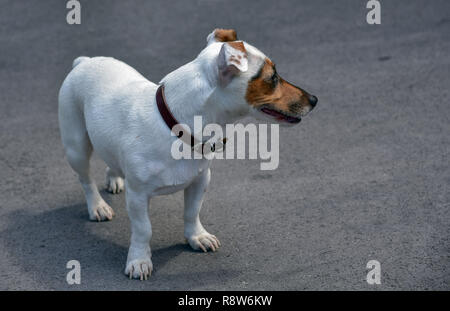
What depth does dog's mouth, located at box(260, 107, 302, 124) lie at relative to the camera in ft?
11.1

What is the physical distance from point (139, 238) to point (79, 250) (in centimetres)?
57

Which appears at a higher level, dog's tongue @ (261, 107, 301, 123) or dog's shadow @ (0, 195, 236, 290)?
dog's tongue @ (261, 107, 301, 123)

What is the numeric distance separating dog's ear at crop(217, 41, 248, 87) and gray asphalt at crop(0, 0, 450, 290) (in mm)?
1294

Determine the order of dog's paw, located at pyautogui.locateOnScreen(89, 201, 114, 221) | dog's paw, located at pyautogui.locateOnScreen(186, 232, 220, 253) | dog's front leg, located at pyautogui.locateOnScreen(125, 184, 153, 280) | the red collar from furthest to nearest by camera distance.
Answer: 1. dog's paw, located at pyautogui.locateOnScreen(89, 201, 114, 221)
2. dog's paw, located at pyautogui.locateOnScreen(186, 232, 220, 253)
3. dog's front leg, located at pyautogui.locateOnScreen(125, 184, 153, 280)
4. the red collar

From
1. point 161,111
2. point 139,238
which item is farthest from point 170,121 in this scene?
point 139,238

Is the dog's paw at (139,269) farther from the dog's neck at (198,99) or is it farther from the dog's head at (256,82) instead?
the dog's head at (256,82)

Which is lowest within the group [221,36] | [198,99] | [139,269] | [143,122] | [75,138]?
[139,269]

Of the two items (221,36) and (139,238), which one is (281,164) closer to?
(139,238)

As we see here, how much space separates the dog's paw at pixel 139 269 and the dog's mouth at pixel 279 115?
1196 millimetres

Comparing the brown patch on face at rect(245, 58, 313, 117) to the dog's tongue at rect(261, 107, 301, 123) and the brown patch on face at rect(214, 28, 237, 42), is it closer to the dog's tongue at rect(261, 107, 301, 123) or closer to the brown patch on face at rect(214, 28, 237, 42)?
the dog's tongue at rect(261, 107, 301, 123)

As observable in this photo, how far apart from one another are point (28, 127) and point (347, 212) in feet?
10.1

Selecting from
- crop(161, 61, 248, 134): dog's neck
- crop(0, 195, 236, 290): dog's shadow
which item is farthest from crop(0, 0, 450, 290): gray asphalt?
crop(161, 61, 248, 134): dog's neck

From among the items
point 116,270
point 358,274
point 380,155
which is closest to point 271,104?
point 358,274

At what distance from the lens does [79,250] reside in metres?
4.17
